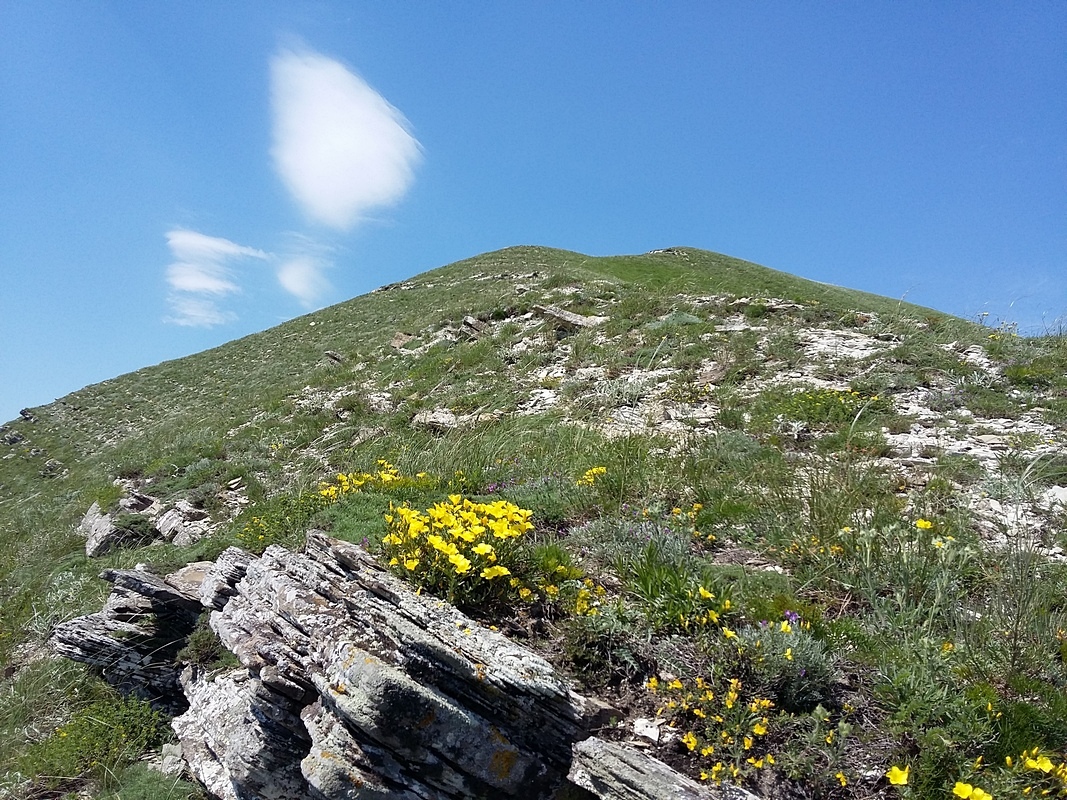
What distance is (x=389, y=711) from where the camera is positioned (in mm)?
3580

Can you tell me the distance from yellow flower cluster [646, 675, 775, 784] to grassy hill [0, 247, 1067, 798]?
18 millimetres

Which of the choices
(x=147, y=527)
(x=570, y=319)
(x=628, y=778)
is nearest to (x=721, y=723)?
(x=628, y=778)

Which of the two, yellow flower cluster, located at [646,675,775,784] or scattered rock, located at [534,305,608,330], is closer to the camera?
yellow flower cluster, located at [646,675,775,784]

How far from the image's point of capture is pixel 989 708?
3.17 meters

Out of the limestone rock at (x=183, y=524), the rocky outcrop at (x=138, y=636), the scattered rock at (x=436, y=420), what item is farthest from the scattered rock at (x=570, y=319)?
the rocky outcrop at (x=138, y=636)

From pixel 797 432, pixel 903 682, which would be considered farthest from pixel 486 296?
pixel 903 682

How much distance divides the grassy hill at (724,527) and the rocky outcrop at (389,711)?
325 mm

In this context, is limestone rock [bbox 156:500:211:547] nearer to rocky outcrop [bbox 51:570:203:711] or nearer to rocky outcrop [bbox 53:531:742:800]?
rocky outcrop [bbox 51:570:203:711]

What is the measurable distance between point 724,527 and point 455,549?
9.35ft

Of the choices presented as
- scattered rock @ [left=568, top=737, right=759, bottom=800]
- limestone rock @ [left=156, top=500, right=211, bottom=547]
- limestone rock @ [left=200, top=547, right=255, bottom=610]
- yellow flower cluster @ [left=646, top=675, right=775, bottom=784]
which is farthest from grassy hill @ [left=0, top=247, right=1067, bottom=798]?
limestone rock @ [left=200, top=547, right=255, bottom=610]

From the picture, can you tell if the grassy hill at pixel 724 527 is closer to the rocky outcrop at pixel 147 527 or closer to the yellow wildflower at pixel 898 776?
the yellow wildflower at pixel 898 776

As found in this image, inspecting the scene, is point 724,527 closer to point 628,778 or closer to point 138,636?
point 628,778

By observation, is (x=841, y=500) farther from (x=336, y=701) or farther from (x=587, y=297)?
(x=587, y=297)

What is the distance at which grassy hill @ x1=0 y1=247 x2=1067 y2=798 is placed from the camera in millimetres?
3461
